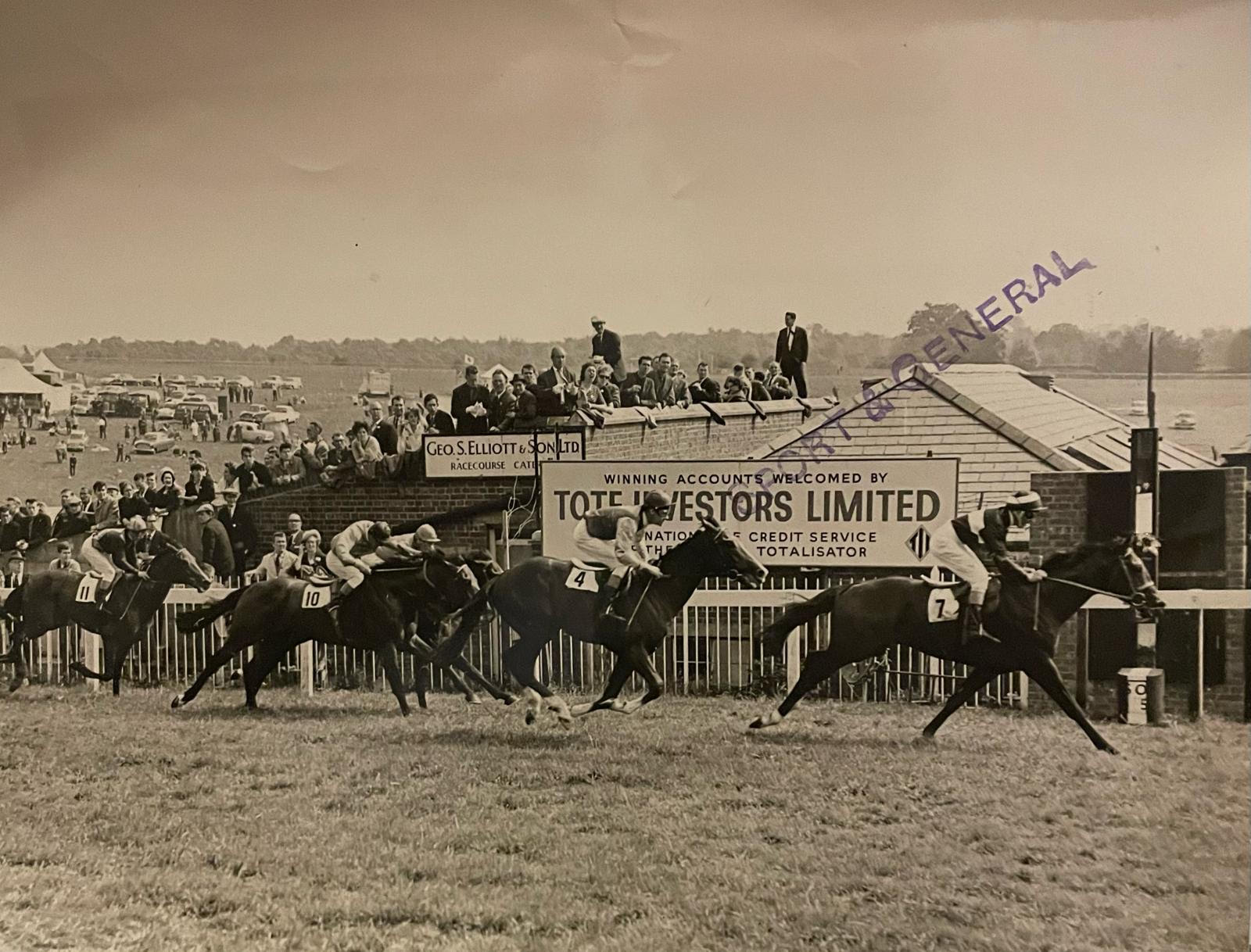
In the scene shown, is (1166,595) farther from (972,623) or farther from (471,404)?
(471,404)

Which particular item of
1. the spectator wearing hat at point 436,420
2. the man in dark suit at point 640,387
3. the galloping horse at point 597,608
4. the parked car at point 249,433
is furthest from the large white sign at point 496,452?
the parked car at point 249,433

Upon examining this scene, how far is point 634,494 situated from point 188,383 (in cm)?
143

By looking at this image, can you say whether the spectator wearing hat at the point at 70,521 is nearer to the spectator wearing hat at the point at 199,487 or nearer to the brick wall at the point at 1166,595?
the spectator wearing hat at the point at 199,487

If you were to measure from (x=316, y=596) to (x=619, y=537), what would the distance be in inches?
38.5

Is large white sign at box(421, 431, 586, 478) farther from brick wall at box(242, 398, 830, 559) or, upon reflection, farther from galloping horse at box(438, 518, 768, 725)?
galloping horse at box(438, 518, 768, 725)

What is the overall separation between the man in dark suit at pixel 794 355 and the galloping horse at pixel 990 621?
1.90ft

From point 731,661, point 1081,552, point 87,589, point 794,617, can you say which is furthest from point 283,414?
point 1081,552

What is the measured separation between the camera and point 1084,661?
2715mm

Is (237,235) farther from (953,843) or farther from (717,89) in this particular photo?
(953,843)

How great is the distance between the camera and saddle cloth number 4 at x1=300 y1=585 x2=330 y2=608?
3.13 metres

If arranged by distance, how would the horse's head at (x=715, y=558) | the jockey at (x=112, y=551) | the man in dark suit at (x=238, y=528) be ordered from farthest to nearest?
the jockey at (x=112, y=551) → the man in dark suit at (x=238, y=528) → the horse's head at (x=715, y=558)

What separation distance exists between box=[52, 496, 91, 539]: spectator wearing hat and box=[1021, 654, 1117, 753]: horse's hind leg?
289 cm

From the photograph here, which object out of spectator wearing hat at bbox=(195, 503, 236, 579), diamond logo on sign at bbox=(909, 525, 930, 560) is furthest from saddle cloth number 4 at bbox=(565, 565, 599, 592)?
spectator wearing hat at bbox=(195, 503, 236, 579)

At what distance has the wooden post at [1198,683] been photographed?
266 cm
